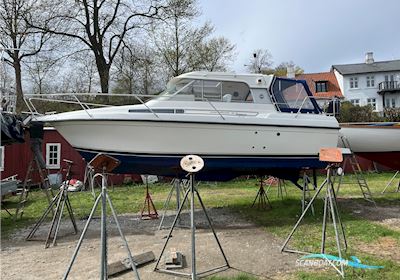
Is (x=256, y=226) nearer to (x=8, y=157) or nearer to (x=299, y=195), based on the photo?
(x=299, y=195)

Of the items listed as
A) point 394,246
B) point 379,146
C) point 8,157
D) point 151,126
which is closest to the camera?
point 394,246

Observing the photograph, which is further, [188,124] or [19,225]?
[19,225]

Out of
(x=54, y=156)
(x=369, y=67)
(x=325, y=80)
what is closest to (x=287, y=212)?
(x=54, y=156)

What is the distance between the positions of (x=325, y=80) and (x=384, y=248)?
4311 centimetres

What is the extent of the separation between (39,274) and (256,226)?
4.14 metres

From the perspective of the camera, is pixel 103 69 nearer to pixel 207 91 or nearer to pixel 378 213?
pixel 207 91

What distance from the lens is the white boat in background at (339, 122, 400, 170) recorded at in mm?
9731

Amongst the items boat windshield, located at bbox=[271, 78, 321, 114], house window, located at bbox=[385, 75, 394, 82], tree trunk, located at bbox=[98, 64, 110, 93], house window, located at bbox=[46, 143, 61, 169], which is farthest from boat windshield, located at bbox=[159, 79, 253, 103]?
house window, located at bbox=[385, 75, 394, 82]

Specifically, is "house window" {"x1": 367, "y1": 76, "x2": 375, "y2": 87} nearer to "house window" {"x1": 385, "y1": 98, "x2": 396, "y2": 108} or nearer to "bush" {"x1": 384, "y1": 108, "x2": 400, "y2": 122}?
"house window" {"x1": 385, "y1": 98, "x2": 396, "y2": 108}

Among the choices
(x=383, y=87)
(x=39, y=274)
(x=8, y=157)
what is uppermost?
(x=383, y=87)

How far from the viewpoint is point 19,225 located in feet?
26.2

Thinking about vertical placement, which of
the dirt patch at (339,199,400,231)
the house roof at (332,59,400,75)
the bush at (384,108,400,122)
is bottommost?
the dirt patch at (339,199,400,231)

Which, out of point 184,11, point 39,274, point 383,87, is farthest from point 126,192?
point 383,87

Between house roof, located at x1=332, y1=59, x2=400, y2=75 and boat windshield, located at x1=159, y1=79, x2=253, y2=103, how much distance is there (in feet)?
130
